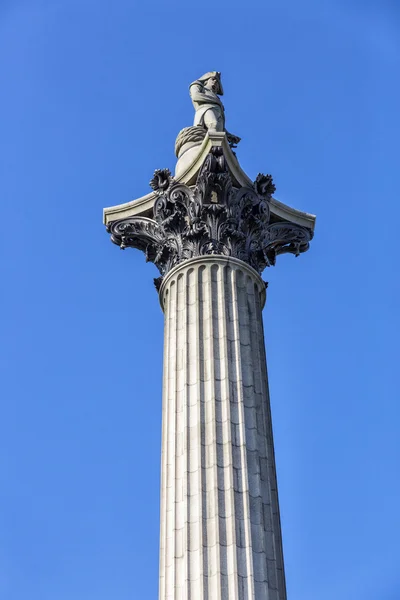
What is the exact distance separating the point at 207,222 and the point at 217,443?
676 cm

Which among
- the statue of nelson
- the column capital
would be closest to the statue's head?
the statue of nelson

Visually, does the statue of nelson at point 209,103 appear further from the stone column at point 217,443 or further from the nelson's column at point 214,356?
the stone column at point 217,443

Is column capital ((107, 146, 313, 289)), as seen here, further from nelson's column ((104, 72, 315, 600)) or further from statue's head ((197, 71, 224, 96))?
statue's head ((197, 71, 224, 96))

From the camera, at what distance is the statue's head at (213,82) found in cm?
3338

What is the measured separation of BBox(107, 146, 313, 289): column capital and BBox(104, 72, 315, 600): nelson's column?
0.10ft

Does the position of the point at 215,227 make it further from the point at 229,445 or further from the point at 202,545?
the point at 202,545

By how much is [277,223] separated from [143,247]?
3.71 m

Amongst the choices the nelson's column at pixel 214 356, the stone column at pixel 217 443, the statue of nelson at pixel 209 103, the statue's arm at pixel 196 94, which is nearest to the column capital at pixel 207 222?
the nelson's column at pixel 214 356

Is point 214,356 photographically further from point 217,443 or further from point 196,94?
point 196,94

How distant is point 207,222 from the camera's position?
91.0ft

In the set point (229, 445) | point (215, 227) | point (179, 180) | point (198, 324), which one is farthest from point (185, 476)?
point (179, 180)

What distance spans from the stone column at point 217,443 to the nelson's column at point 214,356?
3 cm

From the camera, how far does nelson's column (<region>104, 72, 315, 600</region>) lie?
21.7 meters

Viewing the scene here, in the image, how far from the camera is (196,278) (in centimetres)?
2686
